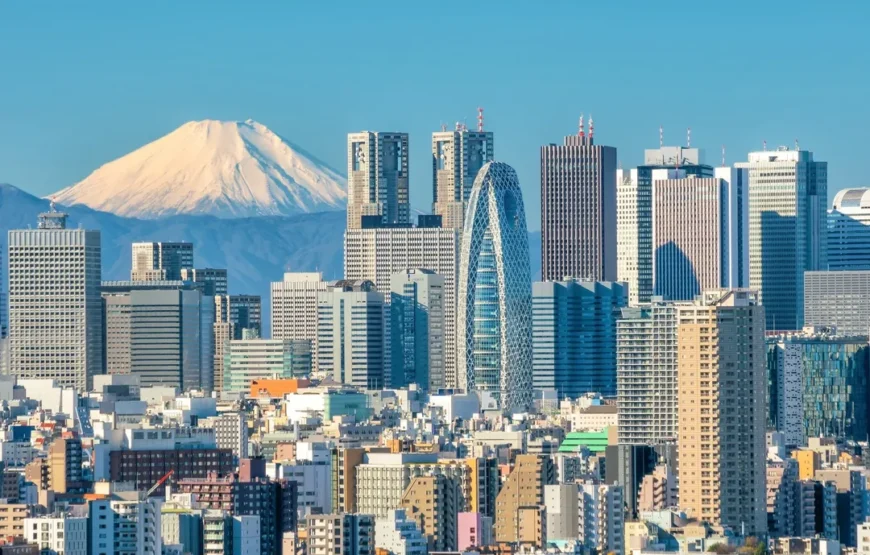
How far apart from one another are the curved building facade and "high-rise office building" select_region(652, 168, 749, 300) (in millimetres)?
13256

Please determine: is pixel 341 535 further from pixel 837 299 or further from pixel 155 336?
pixel 155 336

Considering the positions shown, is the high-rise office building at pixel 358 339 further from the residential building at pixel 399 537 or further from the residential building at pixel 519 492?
the residential building at pixel 399 537

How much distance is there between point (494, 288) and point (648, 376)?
56.6m

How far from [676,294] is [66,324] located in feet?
120

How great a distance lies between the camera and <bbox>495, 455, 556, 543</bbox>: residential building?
9538 centimetres

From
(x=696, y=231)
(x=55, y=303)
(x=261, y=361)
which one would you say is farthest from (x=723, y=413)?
(x=55, y=303)

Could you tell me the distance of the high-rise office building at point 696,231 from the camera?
641 feet

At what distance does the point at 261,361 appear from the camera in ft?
641

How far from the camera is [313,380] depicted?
617 ft

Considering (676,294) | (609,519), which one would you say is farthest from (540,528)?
(676,294)

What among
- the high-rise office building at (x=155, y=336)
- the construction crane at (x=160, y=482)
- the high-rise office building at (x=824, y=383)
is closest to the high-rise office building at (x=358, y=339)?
the high-rise office building at (x=155, y=336)

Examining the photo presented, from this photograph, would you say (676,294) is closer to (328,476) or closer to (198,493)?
(328,476)

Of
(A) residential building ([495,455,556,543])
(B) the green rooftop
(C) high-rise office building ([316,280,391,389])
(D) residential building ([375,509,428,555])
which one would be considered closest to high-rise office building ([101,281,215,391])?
(C) high-rise office building ([316,280,391,389])

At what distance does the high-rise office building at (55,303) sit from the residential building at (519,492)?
87905 mm
